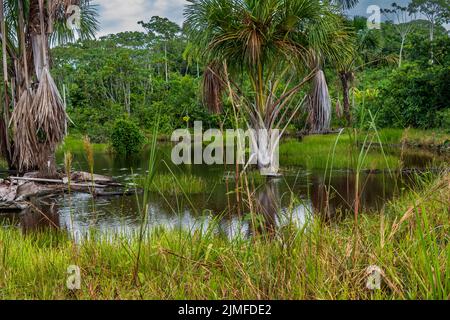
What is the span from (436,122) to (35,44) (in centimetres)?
1564

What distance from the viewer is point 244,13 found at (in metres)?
11.7

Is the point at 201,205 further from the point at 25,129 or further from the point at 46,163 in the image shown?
the point at 46,163

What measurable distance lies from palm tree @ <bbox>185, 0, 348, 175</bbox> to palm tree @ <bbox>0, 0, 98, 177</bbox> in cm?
329

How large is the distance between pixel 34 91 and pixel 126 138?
1081 centimetres

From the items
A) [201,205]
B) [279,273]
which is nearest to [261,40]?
[201,205]

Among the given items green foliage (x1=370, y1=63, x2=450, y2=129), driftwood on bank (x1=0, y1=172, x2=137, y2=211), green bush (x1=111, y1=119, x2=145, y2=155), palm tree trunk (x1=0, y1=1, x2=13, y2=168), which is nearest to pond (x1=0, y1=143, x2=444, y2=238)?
driftwood on bank (x1=0, y1=172, x2=137, y2=211)

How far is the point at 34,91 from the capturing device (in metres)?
10.2

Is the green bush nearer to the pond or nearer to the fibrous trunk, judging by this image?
the pond

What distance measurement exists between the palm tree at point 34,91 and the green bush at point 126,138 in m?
9.22

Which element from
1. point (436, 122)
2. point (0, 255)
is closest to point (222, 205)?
point (0, 255)

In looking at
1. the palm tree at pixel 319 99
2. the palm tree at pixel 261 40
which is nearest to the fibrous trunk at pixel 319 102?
the palm tree at pixel 319 99

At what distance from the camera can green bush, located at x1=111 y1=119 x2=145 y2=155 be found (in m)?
20.9

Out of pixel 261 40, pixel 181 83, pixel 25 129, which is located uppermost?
pixel 181 83

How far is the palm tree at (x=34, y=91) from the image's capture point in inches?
390
